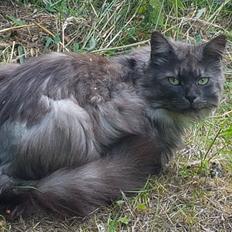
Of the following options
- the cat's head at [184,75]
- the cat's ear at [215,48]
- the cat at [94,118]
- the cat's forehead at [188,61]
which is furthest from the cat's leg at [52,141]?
the cat's ear at [215,48]

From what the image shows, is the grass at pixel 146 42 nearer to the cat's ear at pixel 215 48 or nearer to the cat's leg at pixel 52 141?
the cat's leg at pixel 52 141

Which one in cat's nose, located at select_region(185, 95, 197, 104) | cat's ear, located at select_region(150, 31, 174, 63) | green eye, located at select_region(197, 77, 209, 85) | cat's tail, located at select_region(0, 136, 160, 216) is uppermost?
cat's ear, located at select_region(150, 31, 174, 63)

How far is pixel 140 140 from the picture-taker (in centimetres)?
352

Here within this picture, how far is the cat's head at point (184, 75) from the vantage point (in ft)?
11.9

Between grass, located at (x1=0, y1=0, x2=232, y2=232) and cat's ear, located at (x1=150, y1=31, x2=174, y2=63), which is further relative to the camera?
cat's ear, located at (x1=150, y1=31, x2=174, y2=63)

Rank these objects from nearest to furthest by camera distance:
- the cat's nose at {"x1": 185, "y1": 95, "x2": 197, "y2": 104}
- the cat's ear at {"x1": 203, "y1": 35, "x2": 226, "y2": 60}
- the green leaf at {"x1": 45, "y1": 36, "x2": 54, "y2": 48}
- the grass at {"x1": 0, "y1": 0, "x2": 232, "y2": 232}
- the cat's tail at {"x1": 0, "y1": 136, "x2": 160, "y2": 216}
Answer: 1. the cat's tail at {"x1": 0, "y1": 136, "x2": 160, "y2": 216}
2. the grass at {"x1": 0, "y1": 0, "x2": 232, "y2": 232}
3. the cat's nose at {"x1": 185, "y1": 95, "x2": 197, "y2": 104}
4. the cat's ear at {"x1": 203, "y1": 35, "x2": 226, "y2": 60}
5. the green leaf at {"x1": 45, "y1": 36, "x2": 54, "y2": 48}

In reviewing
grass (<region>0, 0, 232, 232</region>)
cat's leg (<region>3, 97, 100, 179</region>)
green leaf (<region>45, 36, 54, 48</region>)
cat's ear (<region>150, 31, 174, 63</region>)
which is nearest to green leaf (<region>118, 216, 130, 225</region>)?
grass (<region>0, 0, 232, 232</region>)

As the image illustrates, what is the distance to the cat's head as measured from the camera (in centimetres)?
361

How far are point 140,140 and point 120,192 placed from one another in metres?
0.28

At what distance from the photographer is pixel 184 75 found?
3621 millimetres

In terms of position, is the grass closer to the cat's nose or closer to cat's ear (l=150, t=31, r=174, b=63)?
the cat's nose

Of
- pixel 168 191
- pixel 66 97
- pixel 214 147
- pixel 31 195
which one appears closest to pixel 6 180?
pixel 31 195

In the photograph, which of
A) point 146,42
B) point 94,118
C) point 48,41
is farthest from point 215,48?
point 48,41

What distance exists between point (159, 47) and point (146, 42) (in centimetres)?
104
